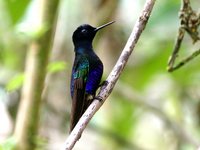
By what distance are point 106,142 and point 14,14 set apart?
1.30 m

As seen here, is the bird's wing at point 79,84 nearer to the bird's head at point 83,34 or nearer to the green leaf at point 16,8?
the bird's head at point 83,34

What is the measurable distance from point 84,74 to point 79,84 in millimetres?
58

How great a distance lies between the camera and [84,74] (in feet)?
8.00

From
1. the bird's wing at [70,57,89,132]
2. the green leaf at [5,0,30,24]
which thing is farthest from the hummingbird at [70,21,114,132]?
the green leaf at [5,0,30,24]

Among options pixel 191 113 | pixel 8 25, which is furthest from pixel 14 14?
pixel 191 113

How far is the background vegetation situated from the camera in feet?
13.4

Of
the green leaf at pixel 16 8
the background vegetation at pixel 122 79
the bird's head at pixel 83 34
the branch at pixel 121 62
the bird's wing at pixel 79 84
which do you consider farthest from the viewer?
the background vegetation at pixel 122 79

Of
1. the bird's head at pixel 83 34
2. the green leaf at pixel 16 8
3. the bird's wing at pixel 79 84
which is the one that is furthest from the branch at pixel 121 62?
the green leaf at pixel 16 8

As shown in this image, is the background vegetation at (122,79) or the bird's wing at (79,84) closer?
the bird's wing at (79,84)

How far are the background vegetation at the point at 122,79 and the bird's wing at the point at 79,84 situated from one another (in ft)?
4.79

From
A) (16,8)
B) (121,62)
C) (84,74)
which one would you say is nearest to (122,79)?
(16,8)

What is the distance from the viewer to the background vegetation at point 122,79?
4.08 m

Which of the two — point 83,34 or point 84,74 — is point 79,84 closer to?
point 84,74

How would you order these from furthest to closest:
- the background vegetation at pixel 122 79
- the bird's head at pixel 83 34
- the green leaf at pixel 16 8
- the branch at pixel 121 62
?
the background vegetation at pixel 122 79 < the green leaf at pixel 16 8 < the bird's head at pixel 83 34 < the branch at pixel 121 62
